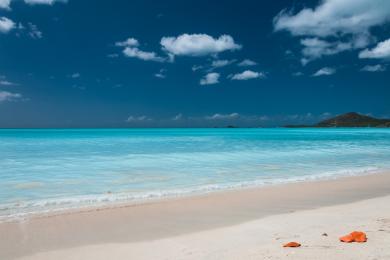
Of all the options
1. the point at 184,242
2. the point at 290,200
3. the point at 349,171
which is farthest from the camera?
the point at 349,171

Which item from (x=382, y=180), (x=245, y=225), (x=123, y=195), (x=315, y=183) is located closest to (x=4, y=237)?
(x=123, y=195)

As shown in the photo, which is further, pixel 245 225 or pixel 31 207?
pixel 31 207

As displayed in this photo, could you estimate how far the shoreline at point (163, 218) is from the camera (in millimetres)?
5000

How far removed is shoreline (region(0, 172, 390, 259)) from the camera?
16.4ft

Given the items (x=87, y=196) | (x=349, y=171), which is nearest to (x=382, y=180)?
(x=349, y=171)

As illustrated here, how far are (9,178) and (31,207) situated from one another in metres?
5.16

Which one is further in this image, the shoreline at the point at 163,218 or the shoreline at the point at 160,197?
the shoreline at the point at 160,197

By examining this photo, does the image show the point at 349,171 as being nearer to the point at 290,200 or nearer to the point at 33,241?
the point at 290,200

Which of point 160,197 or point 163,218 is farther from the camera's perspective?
point 160,197

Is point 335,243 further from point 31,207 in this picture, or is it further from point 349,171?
point 349,171

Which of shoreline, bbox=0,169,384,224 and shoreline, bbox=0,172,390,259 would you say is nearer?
shoreline, bbox=0,172,390,259

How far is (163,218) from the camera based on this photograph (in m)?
6.30

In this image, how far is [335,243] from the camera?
4.34 metres

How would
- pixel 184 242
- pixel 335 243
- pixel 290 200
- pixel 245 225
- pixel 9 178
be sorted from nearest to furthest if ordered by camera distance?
1. pixel 335 243
2. pixel 184 242
3. pixel 245 225
4. pixel 290 200
5. pixel 9 178
